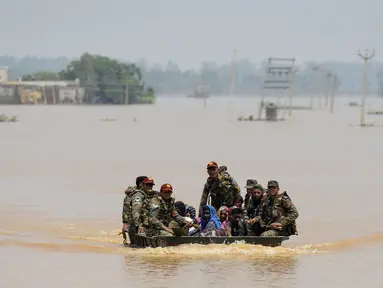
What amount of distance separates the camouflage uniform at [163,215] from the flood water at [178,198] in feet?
1.75

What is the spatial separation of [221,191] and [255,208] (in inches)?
59.3

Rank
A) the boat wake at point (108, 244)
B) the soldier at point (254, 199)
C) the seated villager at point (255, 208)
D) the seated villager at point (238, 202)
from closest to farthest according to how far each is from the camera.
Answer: the boat wake at point (108, 244)
the seated villager at point (255, 208)
the soldier at point (254, 199)
the seated villager at point (238, 202)

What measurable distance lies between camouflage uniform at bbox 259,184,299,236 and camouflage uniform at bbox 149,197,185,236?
69.4 inches

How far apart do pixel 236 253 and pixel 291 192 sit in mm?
19928

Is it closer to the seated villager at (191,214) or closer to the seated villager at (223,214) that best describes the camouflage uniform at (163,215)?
the seated villager at (191,214)

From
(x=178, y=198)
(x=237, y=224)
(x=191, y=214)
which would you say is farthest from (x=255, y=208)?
(x=178, y=198)

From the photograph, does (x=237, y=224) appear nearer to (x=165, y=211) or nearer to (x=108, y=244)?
(x=165, y=211)

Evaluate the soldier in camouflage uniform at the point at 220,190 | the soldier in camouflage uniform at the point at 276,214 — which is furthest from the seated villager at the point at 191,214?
the soldier in camouflage uniform at the point at 276,214

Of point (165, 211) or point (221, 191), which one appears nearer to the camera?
point (165, 211)

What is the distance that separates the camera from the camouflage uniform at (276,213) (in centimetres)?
2844

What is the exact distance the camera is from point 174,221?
2811 centimetres

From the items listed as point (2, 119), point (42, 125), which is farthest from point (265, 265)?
point (2, 119)

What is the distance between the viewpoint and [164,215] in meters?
28.1

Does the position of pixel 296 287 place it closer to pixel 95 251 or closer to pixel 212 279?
pixel 212 279
